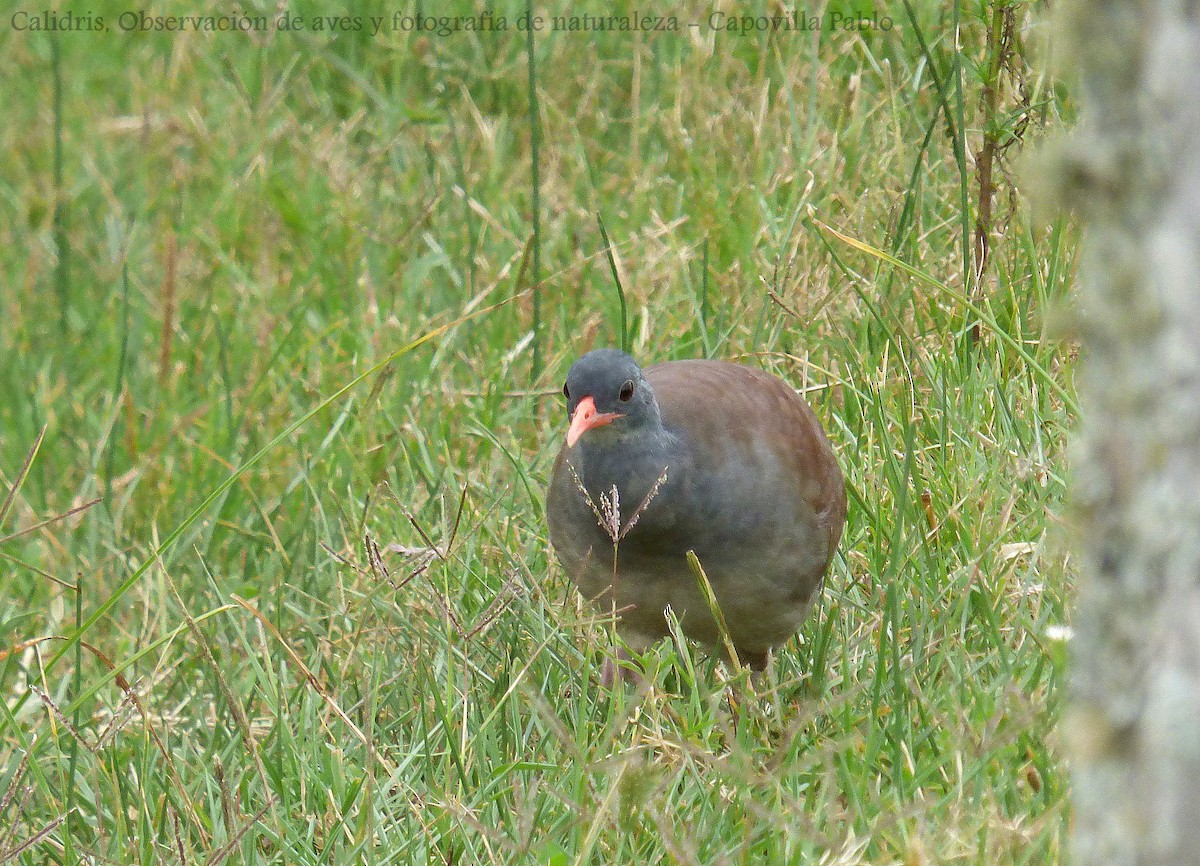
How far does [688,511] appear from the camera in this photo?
3.26 metres

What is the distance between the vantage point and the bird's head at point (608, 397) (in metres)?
3.22

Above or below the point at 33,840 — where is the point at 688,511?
above

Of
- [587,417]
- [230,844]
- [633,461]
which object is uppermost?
[587,417]

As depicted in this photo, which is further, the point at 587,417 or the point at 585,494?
the point at 587,417

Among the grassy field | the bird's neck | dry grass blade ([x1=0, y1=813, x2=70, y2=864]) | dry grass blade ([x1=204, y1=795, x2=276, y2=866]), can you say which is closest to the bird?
the bird's neck

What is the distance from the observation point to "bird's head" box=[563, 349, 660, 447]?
3.22m

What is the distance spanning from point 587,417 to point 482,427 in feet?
2.89

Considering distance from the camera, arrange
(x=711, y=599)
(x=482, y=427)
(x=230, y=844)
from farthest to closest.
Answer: (x=482, y=427), (x=711, y=599), (x=230, y=844)

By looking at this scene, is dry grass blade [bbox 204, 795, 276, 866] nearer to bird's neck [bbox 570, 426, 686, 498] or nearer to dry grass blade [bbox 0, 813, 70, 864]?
dry grass blade [bbox 0, 813, 70, 864]

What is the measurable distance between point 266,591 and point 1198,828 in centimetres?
328

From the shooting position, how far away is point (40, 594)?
4.89 m

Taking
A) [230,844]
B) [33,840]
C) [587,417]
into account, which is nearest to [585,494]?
[587,417]

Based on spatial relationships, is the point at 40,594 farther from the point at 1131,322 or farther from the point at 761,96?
the point at 1131,322

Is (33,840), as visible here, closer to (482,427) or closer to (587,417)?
(587,417)
